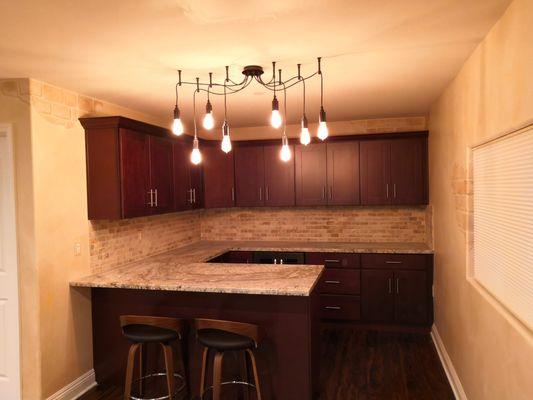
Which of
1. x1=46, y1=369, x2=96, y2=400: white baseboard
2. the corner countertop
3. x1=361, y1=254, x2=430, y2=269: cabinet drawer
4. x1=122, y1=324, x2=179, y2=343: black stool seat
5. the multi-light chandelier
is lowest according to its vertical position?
x1=46, y1=369, x2=96, y2=400: white baseboard

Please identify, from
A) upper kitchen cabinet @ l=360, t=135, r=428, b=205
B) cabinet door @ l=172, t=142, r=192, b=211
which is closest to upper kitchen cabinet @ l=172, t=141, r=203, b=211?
cabinet door @ l=172, t=142, r=192, b=211

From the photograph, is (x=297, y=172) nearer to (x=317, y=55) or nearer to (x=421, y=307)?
(x=421, y=307)

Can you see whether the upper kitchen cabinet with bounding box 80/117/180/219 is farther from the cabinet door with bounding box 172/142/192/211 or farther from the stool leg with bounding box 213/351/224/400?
the stool leg with bounding box 213/351/224/400

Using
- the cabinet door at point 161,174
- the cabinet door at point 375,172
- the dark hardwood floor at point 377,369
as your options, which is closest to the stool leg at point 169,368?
the dark hardwood floor at point 377,369

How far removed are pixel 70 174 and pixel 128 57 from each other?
1265 millimetres

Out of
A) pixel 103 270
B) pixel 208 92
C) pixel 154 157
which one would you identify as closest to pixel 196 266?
pixel 103 270

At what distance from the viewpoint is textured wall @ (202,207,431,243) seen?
4.98m

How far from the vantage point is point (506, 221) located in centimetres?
210

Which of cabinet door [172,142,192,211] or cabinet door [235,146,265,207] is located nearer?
cabinet door [172,142,192,211]

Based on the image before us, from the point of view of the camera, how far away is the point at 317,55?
2.54 metres

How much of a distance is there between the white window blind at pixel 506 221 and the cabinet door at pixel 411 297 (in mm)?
1821

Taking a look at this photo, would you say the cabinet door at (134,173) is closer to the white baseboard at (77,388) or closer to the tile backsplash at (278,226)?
the tile backsplash at (278,226)

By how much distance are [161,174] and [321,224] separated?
7.44ft

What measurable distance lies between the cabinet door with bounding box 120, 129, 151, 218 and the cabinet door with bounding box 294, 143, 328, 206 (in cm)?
198
